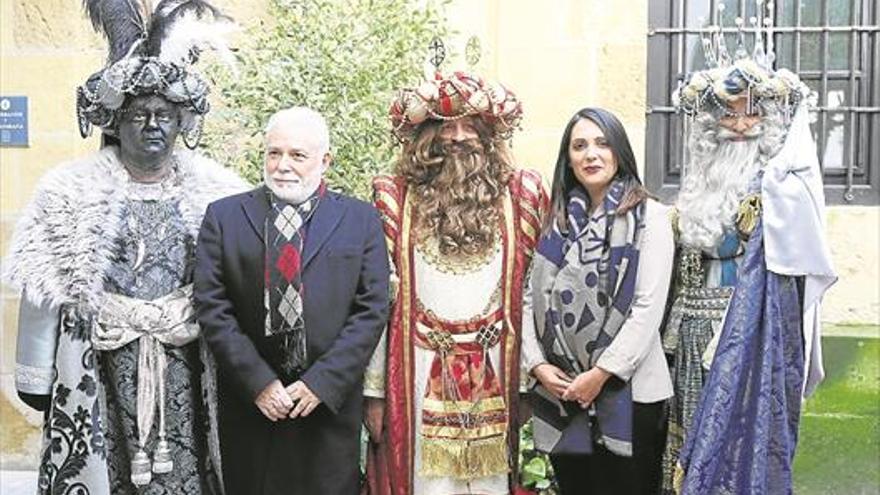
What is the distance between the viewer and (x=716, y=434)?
370cm

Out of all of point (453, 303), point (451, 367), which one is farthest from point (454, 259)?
point (451, 367)

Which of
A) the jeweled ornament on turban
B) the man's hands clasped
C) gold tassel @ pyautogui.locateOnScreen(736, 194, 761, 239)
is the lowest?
the man's hands clasped

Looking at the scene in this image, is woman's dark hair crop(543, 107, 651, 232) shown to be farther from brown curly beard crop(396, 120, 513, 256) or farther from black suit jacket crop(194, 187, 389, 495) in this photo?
black suit jacket crop(194, 187, 389, 495)

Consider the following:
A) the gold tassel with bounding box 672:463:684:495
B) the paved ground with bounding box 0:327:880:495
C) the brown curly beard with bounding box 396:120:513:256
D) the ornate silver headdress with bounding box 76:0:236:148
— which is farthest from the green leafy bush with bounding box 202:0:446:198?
the paved ground with bounding box 0:327:880:495

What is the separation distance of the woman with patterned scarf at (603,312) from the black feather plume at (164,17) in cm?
139

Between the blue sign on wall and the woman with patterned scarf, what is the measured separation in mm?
3295

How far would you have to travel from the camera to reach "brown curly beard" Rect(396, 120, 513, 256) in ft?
12.8

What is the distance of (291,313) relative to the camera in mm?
3670

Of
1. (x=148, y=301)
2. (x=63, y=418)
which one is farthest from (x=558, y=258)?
(x=63, y=418)

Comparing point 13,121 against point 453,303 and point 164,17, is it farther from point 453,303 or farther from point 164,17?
point 453,303

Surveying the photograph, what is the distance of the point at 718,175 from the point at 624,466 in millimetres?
993

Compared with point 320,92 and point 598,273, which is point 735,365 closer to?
point 598,273

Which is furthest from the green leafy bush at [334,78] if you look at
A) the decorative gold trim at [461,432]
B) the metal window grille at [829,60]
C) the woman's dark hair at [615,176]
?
the metal window grille at [829,60]

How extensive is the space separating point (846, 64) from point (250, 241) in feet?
10.9
